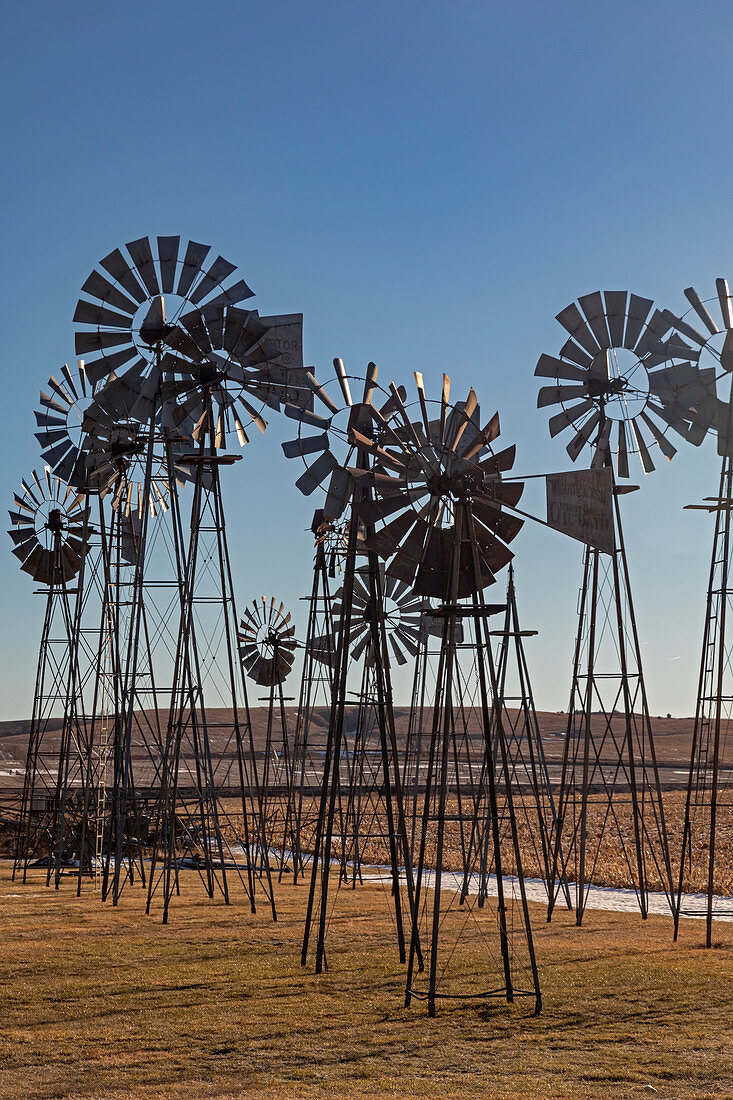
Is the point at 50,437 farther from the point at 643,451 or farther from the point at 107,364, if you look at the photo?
the point at 643,451

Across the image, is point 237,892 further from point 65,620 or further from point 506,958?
point 506,958

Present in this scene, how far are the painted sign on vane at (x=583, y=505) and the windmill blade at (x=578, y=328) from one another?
813 centimetres

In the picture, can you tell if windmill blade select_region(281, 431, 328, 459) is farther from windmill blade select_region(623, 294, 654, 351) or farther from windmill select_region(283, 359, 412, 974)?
windmill blade select_region(623, 294, 654, 351)

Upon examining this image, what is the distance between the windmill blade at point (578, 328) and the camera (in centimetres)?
1780

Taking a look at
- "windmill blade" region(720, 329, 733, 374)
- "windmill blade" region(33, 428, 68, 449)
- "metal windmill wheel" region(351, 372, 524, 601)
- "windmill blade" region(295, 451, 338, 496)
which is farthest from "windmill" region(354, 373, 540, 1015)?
"windmill blade" region(33, 428, 68, 449)

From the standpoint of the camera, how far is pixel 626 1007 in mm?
11328

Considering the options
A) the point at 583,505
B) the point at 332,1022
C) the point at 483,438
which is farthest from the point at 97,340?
the point at 332,1022

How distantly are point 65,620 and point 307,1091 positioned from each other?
18997 millimetres

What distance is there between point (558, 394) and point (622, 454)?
172cm

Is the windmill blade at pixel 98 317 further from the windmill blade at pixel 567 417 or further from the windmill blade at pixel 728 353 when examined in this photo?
the windmill blade at pixel 728 353

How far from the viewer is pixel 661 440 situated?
60.8 ft

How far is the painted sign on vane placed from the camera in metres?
10.1

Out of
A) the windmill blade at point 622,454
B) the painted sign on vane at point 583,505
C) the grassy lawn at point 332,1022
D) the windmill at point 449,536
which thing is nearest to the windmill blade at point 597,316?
the windmill blade at point 622,454

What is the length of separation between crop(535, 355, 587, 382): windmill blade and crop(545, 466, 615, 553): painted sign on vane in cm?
814
